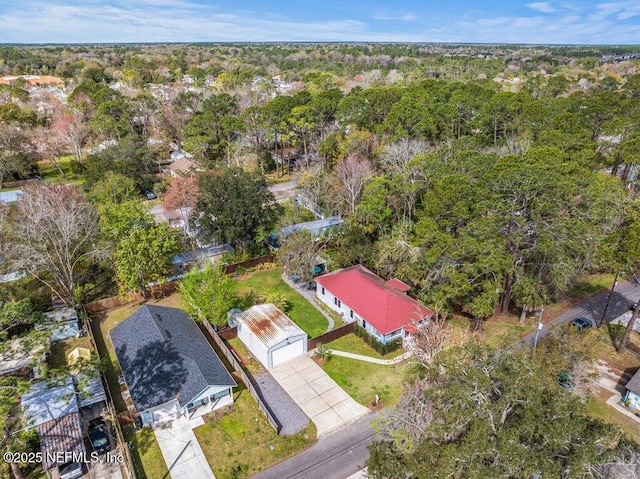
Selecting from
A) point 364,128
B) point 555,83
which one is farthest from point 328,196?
point 555,83

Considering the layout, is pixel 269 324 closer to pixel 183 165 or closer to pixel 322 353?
pixel 322 353

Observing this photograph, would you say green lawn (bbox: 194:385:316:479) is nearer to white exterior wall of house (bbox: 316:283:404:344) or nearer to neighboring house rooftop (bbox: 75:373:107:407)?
neighboring house rooftop (bbox: 75:373:107:407)

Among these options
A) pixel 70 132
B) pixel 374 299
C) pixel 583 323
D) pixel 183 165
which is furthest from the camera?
pixel 70 132

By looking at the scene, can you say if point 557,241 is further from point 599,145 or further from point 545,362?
point 599,145

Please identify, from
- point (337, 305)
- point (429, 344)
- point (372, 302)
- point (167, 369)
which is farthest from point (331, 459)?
point (337, 305)

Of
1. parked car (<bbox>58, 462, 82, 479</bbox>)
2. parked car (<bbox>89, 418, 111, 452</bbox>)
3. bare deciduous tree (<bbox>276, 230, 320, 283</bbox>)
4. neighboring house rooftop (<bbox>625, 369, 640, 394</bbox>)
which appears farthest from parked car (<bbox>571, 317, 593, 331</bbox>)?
parked car (<bbox>58, 462, 82, 479</bbox>)
